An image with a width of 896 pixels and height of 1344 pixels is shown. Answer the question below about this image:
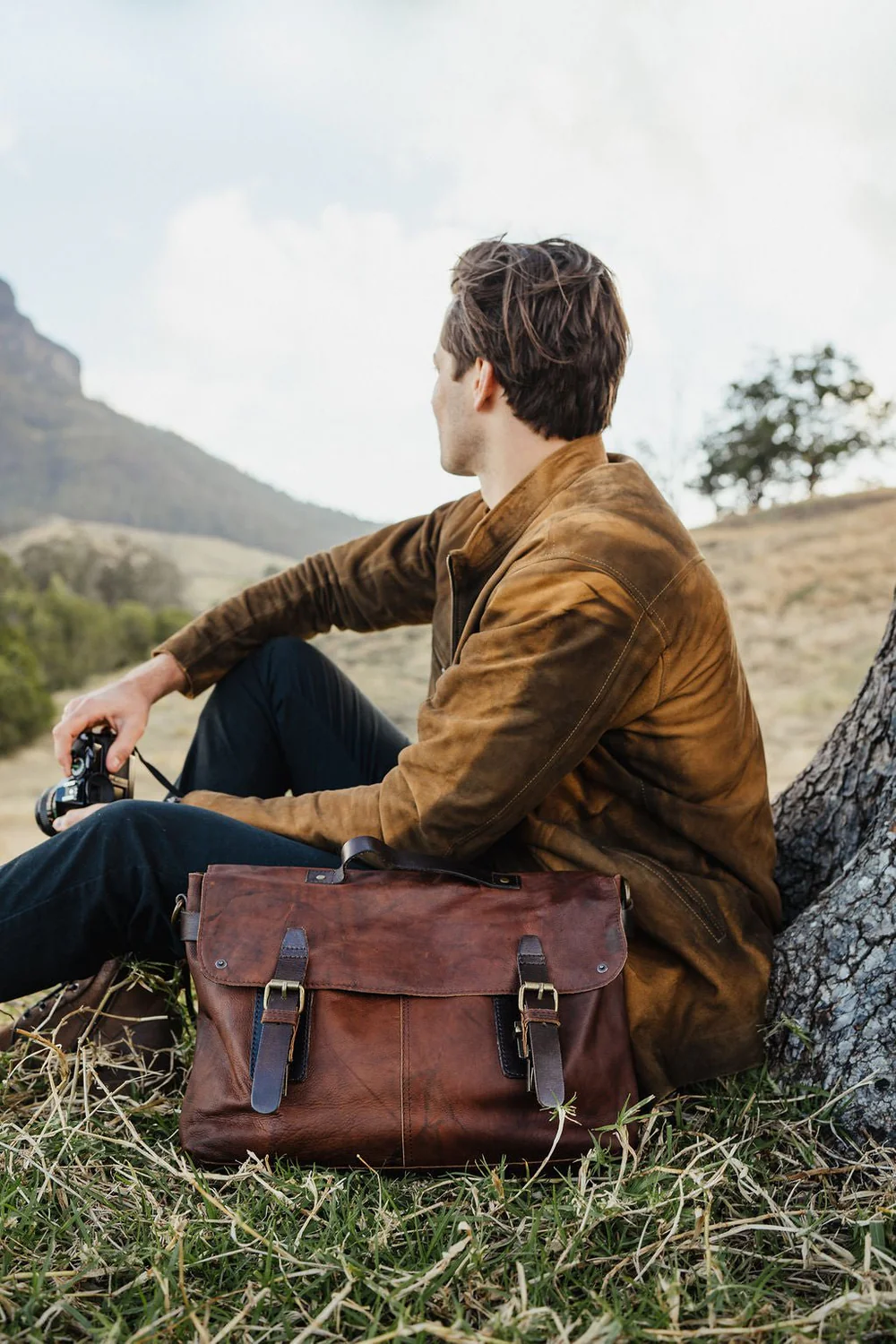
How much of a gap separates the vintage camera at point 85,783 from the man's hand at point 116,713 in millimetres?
25

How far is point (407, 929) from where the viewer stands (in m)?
1.73

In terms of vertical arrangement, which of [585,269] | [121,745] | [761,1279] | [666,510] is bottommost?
[761,1279]

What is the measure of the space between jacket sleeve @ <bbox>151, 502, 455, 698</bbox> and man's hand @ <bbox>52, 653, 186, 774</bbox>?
0.55 ft

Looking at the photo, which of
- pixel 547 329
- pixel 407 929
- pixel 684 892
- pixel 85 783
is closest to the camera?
pixel 407 929

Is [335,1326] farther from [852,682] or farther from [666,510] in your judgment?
[852,682]

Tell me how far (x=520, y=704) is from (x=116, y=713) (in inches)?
46.9

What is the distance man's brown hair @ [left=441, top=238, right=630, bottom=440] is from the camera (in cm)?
209

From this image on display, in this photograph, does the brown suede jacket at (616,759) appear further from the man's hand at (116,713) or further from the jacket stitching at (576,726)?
the man's hand at (116,713)

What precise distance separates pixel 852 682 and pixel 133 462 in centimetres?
7063

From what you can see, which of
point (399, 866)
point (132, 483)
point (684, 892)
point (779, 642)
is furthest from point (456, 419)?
point (132, 483)

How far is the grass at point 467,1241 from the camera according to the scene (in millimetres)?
1299

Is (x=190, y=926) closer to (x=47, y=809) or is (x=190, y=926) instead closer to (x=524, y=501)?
(x=47, y=809)

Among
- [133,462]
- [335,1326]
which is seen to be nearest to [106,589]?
[335,1326]

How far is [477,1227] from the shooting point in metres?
1.50
